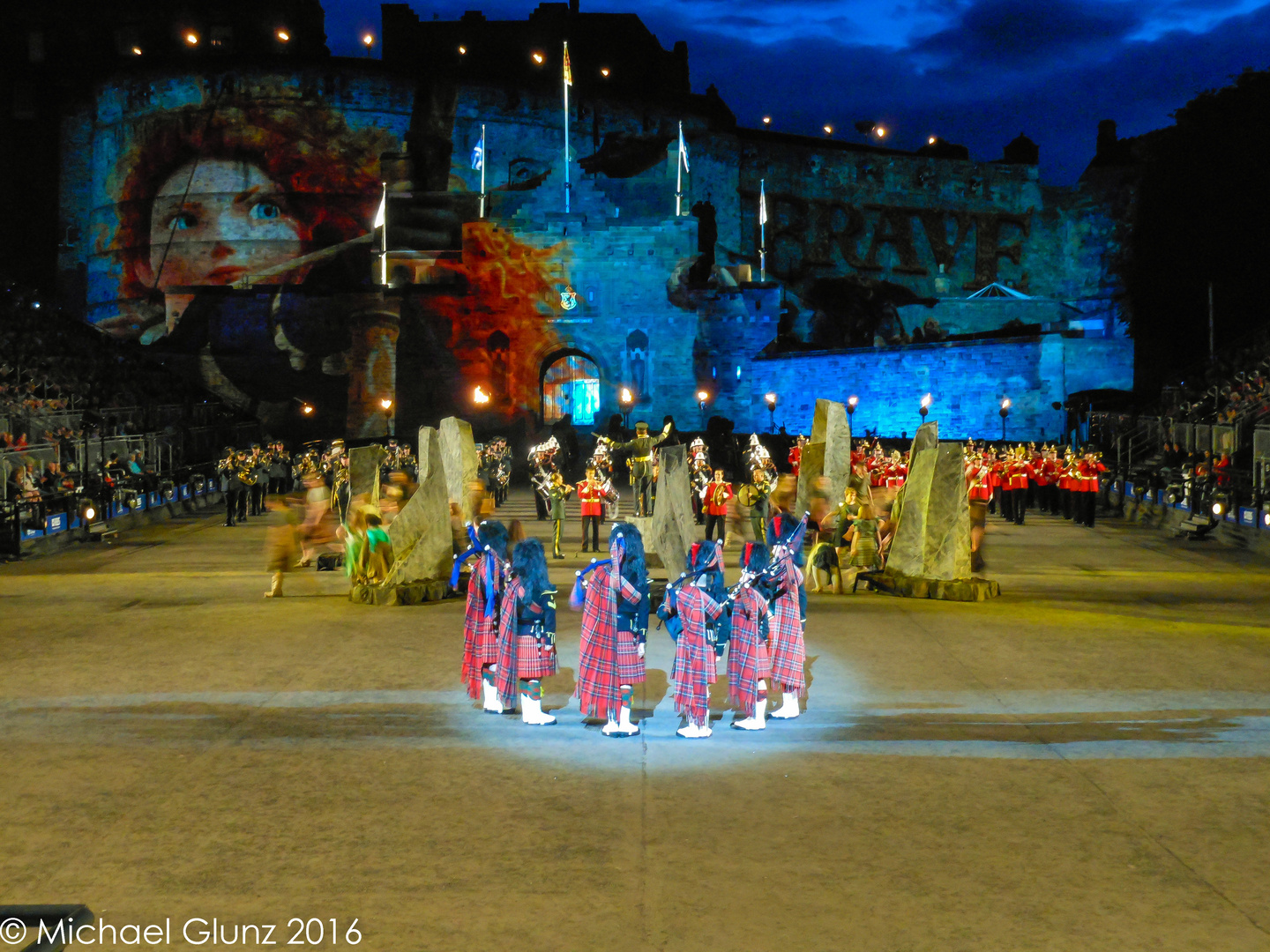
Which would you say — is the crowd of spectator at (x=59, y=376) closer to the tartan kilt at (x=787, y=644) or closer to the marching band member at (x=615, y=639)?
the marching band member at (x=615, y=639)

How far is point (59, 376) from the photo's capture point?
3194 cm

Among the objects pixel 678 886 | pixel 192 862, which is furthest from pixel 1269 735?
pixel 192 862

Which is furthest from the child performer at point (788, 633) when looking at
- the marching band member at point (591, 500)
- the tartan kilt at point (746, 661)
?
the marching band member at point (591, 500)

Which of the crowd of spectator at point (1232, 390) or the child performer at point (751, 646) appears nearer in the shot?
the child performer at point (751, 646)

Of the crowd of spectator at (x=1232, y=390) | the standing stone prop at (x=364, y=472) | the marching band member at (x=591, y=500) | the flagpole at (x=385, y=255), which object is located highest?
the flagpole at (x=385, y=255)

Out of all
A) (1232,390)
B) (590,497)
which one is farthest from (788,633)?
(1232,390)

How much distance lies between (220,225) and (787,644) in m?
50.5

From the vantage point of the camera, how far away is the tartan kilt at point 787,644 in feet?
27.8

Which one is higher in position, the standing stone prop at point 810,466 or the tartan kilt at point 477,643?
the standing stone prop at point 810,466

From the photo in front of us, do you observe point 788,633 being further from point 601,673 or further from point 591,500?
point 591,500

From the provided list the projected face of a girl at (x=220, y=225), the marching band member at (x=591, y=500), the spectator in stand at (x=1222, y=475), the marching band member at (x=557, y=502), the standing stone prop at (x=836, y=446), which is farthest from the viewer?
the projected face of a girl at (x=220, y=225)

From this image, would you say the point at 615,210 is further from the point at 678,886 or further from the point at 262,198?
the point at 678,886

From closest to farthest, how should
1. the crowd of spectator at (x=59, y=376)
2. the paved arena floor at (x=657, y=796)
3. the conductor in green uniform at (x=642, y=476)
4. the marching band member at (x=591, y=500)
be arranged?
the paved arena floor at (x=657, y=796) < the marching band member at (x=591, y=500) < the conductor in green uniform at (x=642, y=476) < the crowd of spectator at (x=59, y=376)

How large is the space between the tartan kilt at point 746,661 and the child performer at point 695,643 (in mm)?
190
